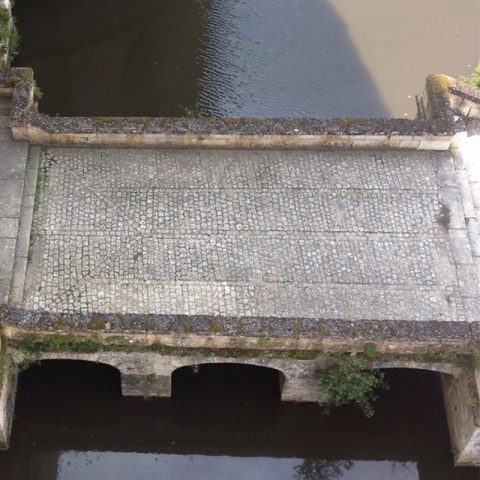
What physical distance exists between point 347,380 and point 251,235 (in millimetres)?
4460

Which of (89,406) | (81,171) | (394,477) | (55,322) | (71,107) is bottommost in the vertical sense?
(394,477)

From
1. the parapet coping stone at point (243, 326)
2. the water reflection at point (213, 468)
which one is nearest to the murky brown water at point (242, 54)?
the parapet coping stone at point (243, 326)

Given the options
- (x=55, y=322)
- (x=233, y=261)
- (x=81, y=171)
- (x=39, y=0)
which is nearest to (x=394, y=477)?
(x=233, y=261)

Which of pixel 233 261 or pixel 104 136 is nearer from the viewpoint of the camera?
pixel 233 261

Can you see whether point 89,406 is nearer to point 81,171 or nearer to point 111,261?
point 111,261

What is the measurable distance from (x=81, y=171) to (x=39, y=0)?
10.5 m

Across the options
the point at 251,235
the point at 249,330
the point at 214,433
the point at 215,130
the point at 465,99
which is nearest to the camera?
the point at 249,330

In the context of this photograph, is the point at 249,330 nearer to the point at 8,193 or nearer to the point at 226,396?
the point at 226,396

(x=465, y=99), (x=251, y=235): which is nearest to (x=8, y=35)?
(x=251, y=235)

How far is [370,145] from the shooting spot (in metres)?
20.5

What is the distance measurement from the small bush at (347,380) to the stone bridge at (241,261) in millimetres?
390

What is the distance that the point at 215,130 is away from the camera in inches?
776

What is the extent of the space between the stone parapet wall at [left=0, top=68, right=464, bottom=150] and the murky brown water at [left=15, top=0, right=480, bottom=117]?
4.73 meters

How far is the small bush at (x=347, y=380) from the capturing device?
16.7 metres
